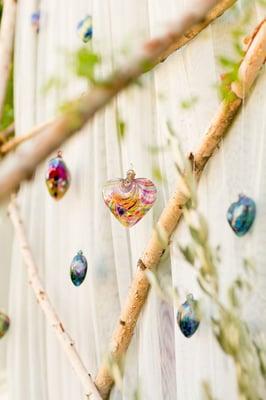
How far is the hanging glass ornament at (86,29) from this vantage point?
0.97 m

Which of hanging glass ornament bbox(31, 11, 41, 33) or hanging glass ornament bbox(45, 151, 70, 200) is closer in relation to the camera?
hanging glass ornament bbox(45, 151, 70, 200)

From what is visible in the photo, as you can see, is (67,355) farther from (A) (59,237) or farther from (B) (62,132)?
(B) (62,132)

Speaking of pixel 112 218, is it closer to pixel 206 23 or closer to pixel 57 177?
pixel 57 177

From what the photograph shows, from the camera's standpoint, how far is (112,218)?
92 cm

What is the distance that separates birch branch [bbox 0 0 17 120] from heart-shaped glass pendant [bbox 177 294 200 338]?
52 cm

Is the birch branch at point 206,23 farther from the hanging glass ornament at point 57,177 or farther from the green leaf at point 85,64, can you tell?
the green leaf at point 85,64

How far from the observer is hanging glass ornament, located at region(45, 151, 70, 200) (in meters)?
0.98

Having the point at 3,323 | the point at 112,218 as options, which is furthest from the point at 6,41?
the point at 3,323

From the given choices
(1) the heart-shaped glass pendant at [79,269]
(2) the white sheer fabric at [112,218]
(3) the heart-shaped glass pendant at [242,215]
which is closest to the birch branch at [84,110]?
(2) the white sheer fabric at [112,218]

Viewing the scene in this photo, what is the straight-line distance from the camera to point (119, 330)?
2.84 feet

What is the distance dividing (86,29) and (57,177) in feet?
0.83

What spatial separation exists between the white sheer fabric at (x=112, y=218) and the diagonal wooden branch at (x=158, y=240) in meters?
0.02

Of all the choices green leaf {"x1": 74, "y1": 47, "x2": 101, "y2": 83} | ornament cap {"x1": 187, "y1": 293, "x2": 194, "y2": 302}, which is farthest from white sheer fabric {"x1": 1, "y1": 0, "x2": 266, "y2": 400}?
green leaf {"x1": 74, "y1": 47, "x2": 101, "y2": 83}

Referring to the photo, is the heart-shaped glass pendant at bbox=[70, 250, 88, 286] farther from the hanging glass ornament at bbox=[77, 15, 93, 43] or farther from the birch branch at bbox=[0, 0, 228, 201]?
the birch branch at bbox=[0, 0, 228, 201]
